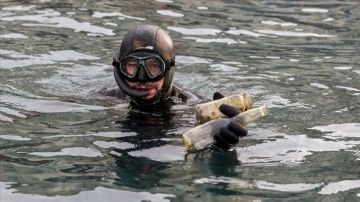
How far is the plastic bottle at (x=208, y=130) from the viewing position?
17.5 feet

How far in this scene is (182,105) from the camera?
23.0ft

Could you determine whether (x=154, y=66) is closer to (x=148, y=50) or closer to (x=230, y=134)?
(x=148, y=50)

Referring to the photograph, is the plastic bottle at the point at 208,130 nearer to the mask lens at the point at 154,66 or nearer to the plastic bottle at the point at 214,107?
the plastic bottle at the point at 214,107

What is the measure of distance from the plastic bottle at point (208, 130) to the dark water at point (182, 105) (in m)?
0.14

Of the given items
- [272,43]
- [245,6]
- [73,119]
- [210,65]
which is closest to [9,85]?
[73,119]

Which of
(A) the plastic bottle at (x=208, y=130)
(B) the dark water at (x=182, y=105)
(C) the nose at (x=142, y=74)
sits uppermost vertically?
(C) the nose at (x=142, y=74)

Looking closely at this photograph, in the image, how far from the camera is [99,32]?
1084cm

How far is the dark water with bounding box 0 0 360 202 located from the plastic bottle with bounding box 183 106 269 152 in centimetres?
14

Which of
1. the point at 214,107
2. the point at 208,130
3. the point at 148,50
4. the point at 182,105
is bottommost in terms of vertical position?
the point at 182,105

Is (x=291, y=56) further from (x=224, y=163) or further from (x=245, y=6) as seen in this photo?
(x=224, y=163)

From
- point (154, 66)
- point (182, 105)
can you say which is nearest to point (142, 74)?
point (154, 66)

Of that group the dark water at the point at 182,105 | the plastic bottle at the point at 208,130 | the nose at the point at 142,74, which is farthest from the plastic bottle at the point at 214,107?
the nose at the point at 142,74

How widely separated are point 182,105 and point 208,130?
1.66 metres

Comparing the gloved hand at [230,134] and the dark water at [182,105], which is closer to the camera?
the dark water at [182,105]
